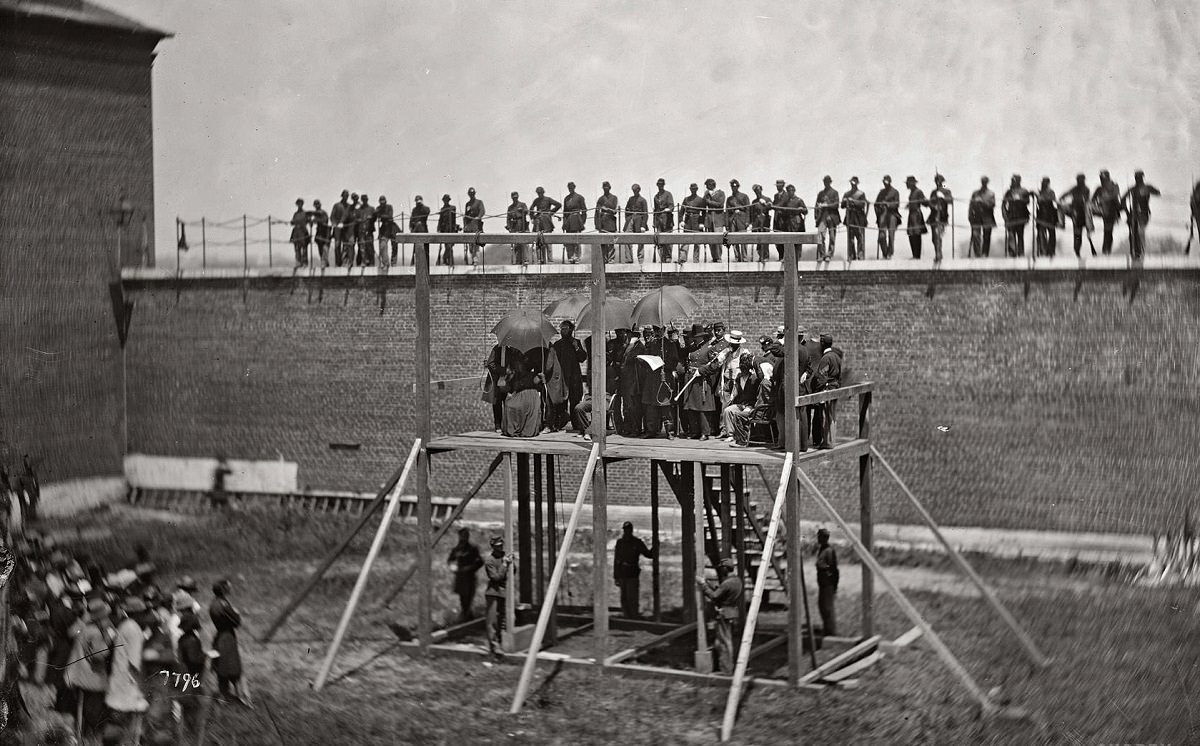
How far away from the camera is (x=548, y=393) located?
12391 mm

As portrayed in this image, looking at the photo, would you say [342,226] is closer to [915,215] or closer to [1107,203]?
[915,215]

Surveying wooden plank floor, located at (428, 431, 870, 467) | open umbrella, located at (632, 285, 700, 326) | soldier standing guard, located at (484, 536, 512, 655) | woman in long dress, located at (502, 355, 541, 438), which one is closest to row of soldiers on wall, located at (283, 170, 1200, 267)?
open umbrella, located at (632, 285, 700, 326)

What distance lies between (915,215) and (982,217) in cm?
137

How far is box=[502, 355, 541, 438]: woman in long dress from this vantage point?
39.5ft

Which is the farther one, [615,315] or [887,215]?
[887,215]

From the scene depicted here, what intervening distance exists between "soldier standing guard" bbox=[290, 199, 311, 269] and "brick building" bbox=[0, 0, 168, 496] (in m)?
1.42

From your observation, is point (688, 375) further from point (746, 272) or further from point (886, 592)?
point (746, 272)

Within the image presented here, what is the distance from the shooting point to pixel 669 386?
39.7 feet

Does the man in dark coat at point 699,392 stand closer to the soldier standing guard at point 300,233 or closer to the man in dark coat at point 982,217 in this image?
the man in dark coat at point 982,217

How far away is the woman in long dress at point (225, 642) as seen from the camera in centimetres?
1027

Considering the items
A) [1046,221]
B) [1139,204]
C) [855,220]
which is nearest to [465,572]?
[855,220]

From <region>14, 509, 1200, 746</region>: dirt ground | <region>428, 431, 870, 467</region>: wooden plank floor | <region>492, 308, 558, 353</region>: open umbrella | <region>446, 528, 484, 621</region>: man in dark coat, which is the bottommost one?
<region>14, 509, 1200, 746</region>: dirt ground

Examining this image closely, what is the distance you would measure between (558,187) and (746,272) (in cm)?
465

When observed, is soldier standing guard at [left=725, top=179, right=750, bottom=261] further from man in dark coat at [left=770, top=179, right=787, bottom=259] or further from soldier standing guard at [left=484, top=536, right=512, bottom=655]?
soldier standing guard at [left=484, top=536, right=512, bottom=655]
